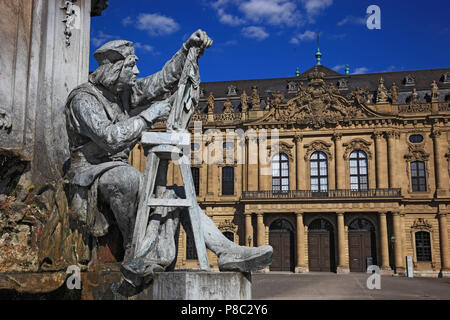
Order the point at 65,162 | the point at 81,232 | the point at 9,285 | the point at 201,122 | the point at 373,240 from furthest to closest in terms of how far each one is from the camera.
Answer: the point at 201,122, the point at 373,240, the point at 65,162, the point at 81,232, the point at 9,285

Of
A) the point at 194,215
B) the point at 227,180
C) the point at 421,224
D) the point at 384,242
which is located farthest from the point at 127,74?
the point at 227,180

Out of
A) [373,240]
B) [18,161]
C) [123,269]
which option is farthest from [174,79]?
A: [373,240]

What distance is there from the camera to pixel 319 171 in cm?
3597

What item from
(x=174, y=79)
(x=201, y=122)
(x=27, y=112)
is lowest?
(x=27, y=112)

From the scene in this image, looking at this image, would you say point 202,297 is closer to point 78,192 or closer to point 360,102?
point 78,192

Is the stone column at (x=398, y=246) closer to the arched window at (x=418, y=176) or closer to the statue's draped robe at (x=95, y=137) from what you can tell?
the arched window at (x=418, y=176)

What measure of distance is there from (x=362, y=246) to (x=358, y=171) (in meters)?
5.57

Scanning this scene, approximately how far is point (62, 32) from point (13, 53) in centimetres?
43

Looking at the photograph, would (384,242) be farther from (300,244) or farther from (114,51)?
(114,51)

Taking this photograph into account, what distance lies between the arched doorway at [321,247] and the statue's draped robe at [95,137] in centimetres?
3242

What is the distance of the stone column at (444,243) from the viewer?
32438 mm

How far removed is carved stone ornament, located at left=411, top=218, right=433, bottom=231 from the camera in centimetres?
3400

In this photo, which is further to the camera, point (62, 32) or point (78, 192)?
point (62, 32)

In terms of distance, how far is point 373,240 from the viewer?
33.5m
